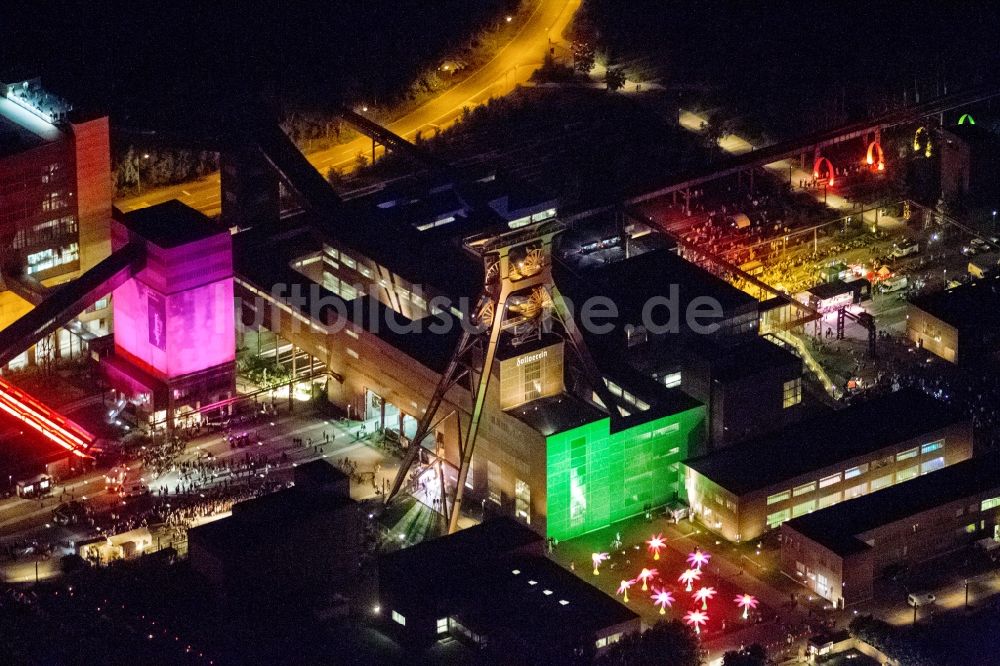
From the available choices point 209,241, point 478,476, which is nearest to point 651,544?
point 478,476

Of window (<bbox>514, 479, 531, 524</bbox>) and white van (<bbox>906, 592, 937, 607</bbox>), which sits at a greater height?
window (<bbox>514, 479, 531, 524</bbox>)

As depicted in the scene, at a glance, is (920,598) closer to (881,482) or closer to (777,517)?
(777,517)

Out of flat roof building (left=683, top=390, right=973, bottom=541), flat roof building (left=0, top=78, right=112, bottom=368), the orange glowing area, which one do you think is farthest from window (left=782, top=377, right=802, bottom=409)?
flat roof building (left=0, top=78, right=112, bottom=368)

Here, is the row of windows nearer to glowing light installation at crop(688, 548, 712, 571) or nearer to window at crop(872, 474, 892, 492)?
window at crop(872, 474, 892, 492)

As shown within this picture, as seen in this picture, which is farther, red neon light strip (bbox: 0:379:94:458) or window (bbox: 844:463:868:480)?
red neon light strip (bbox: 0:379:94:458)

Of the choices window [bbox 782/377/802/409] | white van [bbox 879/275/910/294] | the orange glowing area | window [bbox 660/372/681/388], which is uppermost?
white van [bbox 879/275/910/294]

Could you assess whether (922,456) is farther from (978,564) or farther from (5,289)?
(5,289)

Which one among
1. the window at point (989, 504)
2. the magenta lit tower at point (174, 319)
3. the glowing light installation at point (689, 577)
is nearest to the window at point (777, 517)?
the glowing light installation at point (689, 577)
